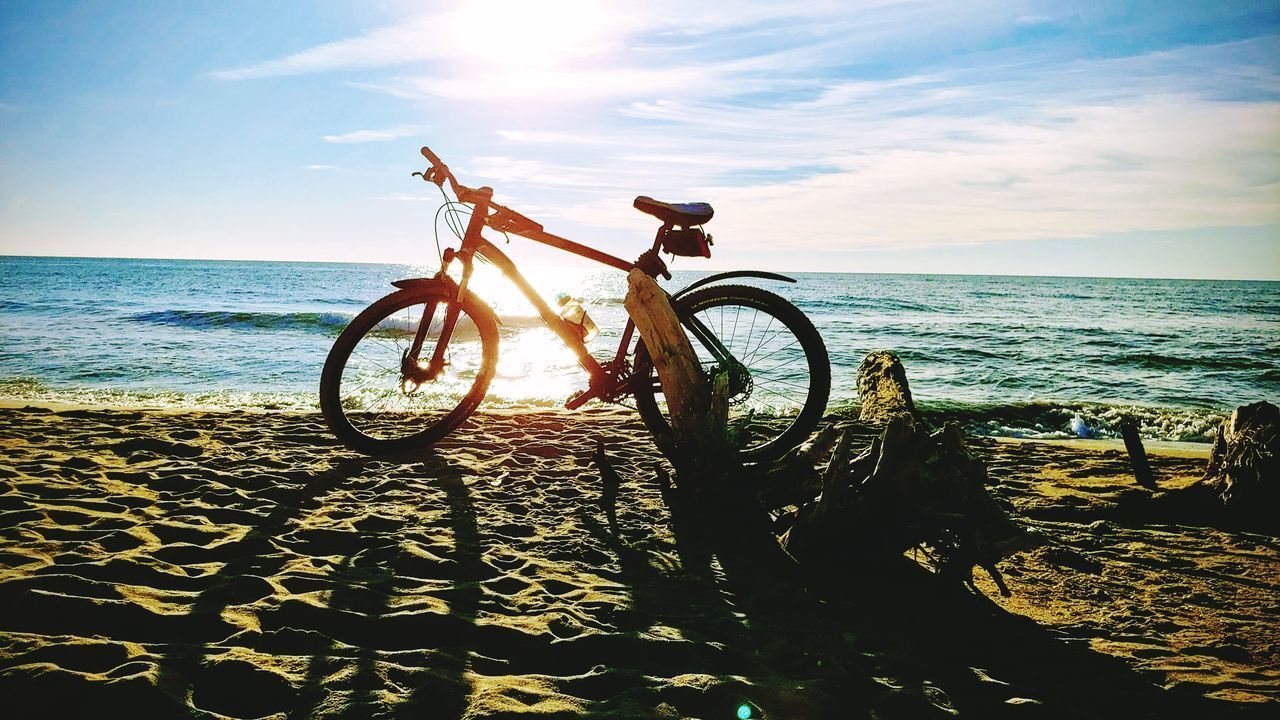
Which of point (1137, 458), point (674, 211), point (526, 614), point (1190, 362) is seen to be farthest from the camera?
point (1190, 362)

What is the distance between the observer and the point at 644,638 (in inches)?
106

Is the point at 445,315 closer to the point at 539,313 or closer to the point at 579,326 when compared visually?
the point at 539,313

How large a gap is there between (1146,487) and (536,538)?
16.5 ft

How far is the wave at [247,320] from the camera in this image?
843 inches

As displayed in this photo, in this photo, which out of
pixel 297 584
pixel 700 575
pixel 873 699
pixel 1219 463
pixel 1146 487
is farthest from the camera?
pixel 1146 487

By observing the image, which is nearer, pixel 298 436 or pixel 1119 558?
pixel 1119 558

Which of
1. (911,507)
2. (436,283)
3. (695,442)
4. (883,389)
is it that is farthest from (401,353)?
(883,389)

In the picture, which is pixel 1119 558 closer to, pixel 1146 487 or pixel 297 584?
pixel 1146 487

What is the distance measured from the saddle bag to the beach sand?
1.73 metres

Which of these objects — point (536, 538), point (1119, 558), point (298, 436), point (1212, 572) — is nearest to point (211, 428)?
point (298, 436)

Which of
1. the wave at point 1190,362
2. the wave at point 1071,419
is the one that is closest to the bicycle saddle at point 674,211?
the wave at point 1071,419

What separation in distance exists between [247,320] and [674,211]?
2319 centimetres

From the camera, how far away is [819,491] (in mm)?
3658

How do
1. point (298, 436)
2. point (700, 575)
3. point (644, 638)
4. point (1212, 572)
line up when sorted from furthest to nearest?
point (298, 436) → point (1212, 572) → point (700, 575) → point (644, 638)
